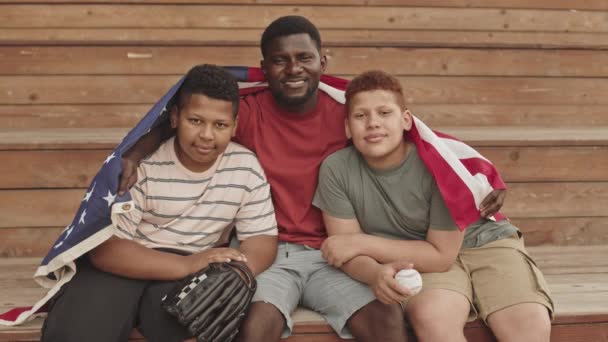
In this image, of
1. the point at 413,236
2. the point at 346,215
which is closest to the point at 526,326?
the point at 413,236

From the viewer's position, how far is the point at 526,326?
1.84m

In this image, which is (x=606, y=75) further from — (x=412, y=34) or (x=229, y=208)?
(x=229, y=208)

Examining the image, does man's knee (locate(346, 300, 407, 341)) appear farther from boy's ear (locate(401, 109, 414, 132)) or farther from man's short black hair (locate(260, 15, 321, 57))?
man's short black hair (locate(260, 15, 321, 57))

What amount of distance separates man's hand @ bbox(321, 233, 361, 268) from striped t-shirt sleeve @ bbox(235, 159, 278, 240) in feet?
0.57

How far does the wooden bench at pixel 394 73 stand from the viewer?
2.49 metres

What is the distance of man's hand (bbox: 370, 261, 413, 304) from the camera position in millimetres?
1716

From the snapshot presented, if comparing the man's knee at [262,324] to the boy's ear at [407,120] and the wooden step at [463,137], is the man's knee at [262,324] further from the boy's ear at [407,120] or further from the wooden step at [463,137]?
the wooden step at [463,137]

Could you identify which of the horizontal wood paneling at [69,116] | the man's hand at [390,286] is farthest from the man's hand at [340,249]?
the horizontal wood paneling at [69,116]

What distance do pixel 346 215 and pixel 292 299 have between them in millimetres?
282

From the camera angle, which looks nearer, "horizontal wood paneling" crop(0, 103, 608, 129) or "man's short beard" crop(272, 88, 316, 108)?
"man's short beard" crop(272, 88, 316, 108)

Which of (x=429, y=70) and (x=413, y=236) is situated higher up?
(x=429, y=70)

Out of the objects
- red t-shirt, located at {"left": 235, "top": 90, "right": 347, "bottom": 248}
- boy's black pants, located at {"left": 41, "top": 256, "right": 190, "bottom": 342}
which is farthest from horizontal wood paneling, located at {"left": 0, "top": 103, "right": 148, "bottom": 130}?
boy's black pants, located at {"left": 41, "top": 256, "right": 190, "bottom": 342}

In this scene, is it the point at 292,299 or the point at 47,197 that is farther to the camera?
the point at 47,197

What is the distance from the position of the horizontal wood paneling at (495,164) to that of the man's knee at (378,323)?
1046 millimetres
